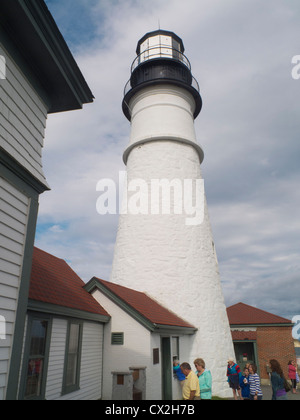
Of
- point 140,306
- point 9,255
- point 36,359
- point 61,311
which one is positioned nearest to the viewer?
point 9,255

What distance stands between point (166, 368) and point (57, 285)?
16.5ft

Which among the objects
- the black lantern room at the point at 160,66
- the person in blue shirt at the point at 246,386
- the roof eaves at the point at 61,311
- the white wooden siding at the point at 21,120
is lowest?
the person in blue shirt at the point at 246,386

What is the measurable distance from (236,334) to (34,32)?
61.3 ft

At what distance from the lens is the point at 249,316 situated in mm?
19531

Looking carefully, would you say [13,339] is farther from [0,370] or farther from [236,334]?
[236,334]

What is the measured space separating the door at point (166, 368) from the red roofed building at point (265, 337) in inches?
310

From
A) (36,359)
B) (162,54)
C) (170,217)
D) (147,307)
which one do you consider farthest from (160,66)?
(36,359)

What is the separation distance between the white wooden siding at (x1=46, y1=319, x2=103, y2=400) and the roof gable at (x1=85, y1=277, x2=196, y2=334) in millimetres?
1044

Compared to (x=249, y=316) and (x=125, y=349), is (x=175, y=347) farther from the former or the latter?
(x=249, y=316)

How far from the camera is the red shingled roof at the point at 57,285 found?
718 cm

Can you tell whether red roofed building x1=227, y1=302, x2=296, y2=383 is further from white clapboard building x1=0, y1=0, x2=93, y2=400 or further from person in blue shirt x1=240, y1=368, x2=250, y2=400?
white clapboard building x1=0, y1=0, x2=93, y2=400

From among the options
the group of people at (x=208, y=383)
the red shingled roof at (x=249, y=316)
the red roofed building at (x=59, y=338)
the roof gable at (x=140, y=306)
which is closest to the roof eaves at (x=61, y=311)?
the red roofed building at (x=59, y=338)

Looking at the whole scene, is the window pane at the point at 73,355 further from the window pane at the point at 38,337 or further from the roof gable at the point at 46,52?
the roof gable at the point at 46,52

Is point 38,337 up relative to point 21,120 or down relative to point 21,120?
down
